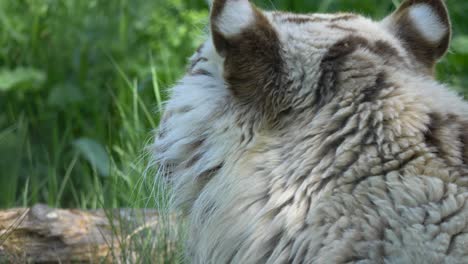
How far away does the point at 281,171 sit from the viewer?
102 inches

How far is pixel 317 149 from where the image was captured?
8.42 ft

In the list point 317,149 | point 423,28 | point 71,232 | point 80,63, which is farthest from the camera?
point 80,63

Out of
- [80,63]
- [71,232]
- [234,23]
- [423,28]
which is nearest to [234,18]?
[234,23]

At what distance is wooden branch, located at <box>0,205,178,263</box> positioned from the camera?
12.1ft

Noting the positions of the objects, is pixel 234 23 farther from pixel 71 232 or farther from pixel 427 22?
pixel 71 232

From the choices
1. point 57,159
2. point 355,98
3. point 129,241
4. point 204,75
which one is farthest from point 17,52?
point 355,98

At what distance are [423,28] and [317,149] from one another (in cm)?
61

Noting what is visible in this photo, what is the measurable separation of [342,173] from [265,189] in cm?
21

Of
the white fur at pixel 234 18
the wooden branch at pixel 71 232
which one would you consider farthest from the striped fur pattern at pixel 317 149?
the wooden branch at pixel 71 232

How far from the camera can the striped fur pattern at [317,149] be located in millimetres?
2430

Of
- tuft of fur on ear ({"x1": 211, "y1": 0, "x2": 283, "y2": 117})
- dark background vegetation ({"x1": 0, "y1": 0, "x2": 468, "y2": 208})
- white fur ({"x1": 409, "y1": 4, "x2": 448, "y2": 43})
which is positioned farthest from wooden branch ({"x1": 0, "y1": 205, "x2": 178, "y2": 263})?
dark background vegetation ({"x1": 0, "y1": 0, "x2": 468, "y2": 208})

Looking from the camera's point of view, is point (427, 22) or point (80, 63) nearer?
point (427, 22)

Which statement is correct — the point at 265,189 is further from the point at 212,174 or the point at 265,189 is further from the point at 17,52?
the point at 17,52

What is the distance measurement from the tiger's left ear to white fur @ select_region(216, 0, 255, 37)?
1.78 feet
